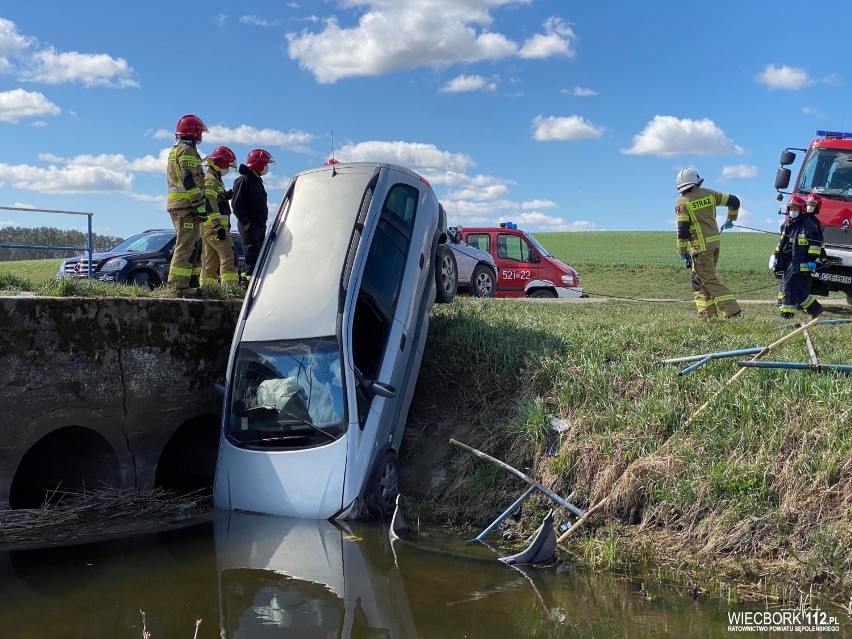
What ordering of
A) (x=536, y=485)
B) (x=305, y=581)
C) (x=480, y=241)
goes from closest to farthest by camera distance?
(x=305, y=581)
(x=536, y=485)
(x=480, y=241)

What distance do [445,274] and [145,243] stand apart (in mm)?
8217

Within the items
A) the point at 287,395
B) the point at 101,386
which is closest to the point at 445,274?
the point at 287,395

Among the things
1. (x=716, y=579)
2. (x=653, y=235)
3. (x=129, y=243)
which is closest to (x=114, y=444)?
(x=716, y=579)

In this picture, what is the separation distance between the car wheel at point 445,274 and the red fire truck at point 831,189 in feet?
25.8

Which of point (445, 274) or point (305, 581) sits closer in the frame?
point (305, 581)

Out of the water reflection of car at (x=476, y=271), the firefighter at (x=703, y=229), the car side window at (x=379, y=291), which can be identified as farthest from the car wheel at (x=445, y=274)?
the water reflection of car at (x=476, y=271)

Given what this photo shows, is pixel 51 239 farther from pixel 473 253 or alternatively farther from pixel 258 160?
pixel 473 253

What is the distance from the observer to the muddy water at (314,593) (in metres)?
5.43

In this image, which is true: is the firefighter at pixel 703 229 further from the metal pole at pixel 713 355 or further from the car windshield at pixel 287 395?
the car windshield at pixel 287 395

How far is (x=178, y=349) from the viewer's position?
938 centimetres

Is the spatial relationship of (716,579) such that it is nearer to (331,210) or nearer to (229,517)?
(229,517)

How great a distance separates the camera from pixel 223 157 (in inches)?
464

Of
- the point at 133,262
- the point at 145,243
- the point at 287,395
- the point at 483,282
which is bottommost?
the point at 287,395

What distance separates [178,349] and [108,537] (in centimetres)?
241
